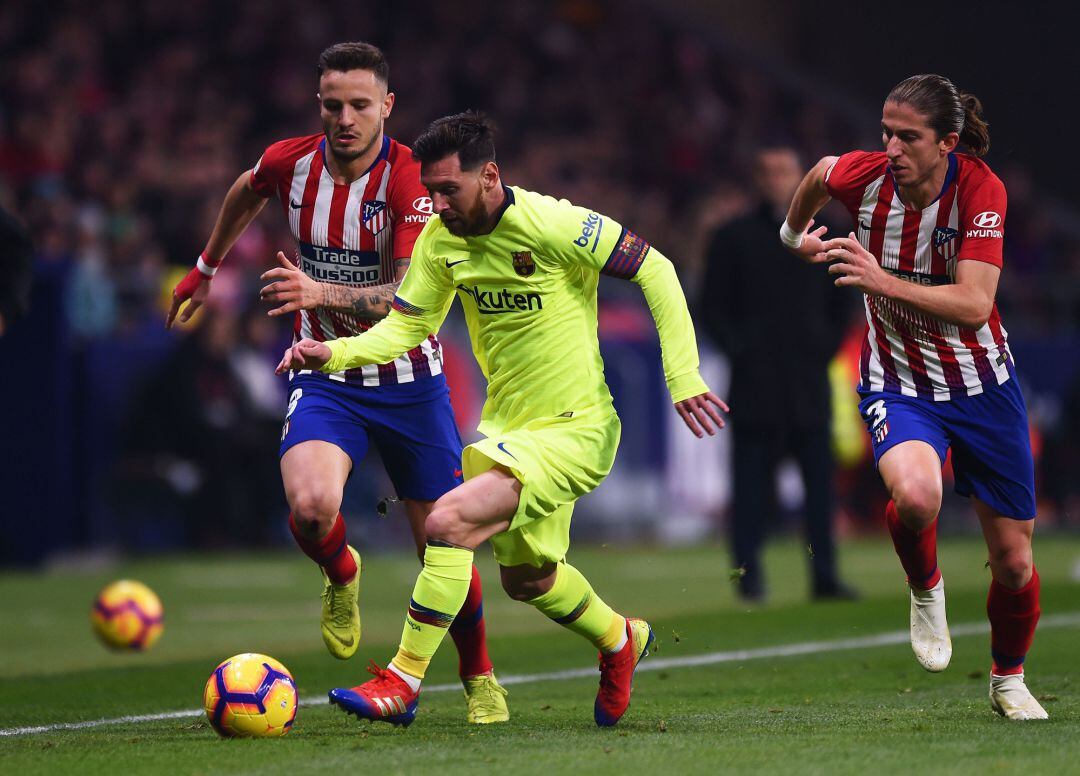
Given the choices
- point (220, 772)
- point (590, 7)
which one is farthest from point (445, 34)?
point (220, 772)

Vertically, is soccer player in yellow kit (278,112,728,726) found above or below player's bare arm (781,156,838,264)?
below

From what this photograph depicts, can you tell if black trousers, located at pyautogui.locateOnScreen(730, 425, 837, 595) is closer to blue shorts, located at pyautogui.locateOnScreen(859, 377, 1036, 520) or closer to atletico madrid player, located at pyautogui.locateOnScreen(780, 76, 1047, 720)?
atletico madrid player, located at pyautogui.locateOnScreen(780, 76, 1047, 720)

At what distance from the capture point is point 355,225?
6.68 meters

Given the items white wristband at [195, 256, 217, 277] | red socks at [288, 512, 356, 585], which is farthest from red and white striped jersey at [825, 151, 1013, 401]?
white wristband at [195, 256, 217, 277]

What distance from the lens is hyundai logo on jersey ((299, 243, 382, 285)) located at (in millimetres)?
6684

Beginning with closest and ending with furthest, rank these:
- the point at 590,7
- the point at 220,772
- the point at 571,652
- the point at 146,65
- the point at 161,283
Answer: the point at 220,772, the point at 571,652, the point at 161,283, the point at 146,65, the point at 590,7

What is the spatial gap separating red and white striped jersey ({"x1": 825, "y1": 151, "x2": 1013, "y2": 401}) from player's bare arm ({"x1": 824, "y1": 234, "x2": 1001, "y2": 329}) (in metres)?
0.10

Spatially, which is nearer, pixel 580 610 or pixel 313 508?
pixel 580 610

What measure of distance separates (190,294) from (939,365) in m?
3.03

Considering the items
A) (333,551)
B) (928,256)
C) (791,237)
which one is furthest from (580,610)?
(928,256)

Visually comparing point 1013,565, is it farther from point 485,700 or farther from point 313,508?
point 313,508

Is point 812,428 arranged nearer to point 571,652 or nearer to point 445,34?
point 571,652

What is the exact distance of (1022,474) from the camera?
19.7 feet

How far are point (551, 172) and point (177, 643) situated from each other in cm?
1226
